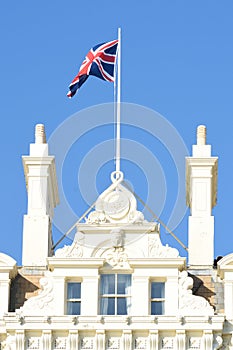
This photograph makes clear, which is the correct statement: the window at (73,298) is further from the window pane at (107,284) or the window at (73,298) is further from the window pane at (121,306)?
the window pane at (121,306)

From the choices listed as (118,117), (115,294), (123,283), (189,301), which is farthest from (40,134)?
Result: (189,301)

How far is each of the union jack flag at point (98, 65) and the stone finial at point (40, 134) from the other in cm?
195

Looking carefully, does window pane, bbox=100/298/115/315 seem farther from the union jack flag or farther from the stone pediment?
the union jack flag

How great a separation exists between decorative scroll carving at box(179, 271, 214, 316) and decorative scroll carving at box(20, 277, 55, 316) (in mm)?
5384

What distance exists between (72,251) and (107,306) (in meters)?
2.80

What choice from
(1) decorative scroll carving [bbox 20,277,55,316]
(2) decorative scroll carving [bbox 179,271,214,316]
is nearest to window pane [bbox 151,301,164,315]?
(2) decorative scroll carving [bbox 179,271,214,316]

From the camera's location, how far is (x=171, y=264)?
9044cm

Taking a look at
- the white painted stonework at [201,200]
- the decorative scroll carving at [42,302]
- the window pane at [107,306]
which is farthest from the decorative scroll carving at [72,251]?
the white painted stonework at [201,200]

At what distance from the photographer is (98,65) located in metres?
97.1

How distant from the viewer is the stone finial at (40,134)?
9669cm

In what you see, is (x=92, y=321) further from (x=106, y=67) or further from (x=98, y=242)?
(x=106, y=67)

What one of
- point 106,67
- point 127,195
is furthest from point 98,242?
point 106,67

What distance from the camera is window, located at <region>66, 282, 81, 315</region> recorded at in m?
90.4

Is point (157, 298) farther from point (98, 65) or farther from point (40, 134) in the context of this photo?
point (98, 65)
